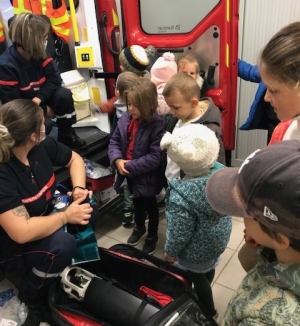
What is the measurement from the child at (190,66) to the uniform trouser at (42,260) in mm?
1328

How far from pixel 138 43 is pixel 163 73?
0.47m

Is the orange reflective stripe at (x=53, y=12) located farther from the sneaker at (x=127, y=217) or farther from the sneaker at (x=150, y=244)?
the sneaker at (x=150, y=244)

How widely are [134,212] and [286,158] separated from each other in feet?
6.32

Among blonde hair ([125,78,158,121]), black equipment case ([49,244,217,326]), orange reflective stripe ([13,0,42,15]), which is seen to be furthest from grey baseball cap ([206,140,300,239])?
orange reflective stripe ([13,0,42,15])

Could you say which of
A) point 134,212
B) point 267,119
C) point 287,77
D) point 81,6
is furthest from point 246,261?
point 81,6

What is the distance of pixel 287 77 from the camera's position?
1.03 meters

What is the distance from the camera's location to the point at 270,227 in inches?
28.7

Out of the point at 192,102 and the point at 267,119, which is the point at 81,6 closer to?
the point at 192,102

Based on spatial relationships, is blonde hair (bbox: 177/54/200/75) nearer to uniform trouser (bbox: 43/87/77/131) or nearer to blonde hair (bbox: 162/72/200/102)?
blonde hair (bbox: 162/72/200/102)

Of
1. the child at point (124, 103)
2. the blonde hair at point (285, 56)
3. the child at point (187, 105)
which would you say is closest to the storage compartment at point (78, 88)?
the child at point (124, 103)

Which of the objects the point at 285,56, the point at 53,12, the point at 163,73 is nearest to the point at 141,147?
the point at 163,73

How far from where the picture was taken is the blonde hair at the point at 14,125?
5.12 feet

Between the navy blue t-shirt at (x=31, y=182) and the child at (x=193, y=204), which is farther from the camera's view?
the navy blue t-shirt at (x=31, y=182)

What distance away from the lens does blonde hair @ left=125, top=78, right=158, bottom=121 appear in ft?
6.44
